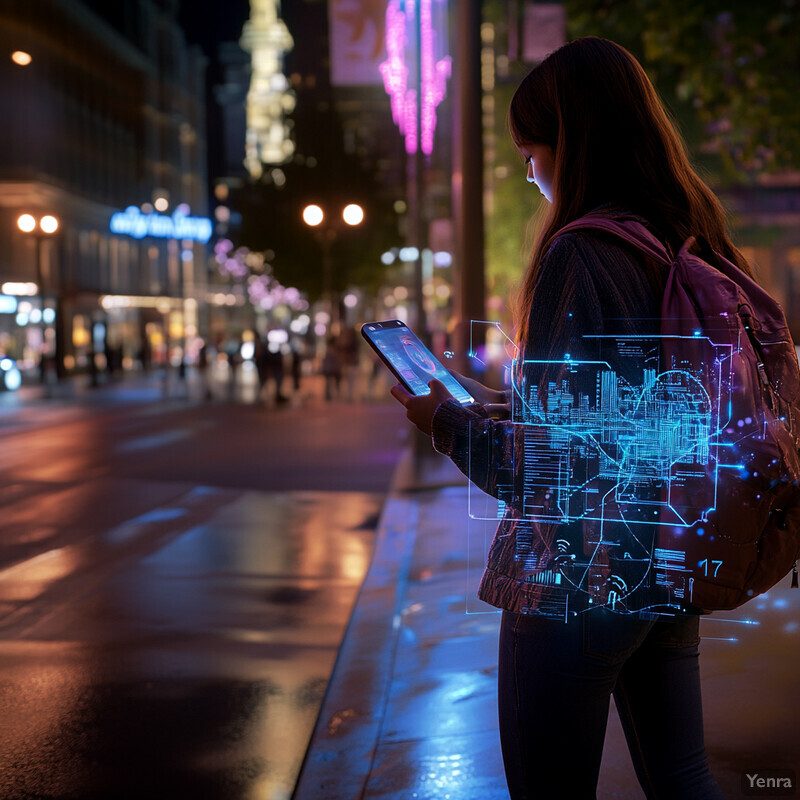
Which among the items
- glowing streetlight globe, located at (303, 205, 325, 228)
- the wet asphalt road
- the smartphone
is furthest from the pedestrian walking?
the smartphone

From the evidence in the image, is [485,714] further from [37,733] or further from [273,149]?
[273,149]

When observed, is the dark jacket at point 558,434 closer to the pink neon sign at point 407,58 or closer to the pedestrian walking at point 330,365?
the pink neon sign at point 407,58

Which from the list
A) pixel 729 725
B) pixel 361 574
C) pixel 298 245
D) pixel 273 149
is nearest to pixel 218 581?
pixel 361 574

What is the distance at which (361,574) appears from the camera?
8055mm

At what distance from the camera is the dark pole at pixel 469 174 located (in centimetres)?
1110

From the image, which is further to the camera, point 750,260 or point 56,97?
point 56,97

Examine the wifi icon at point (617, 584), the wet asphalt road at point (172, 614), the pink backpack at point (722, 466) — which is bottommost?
the wet asphalt road at point (172, 614)

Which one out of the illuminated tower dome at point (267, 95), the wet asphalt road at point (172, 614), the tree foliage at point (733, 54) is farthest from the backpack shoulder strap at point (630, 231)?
the illuminated tower dome at point (267, 95)

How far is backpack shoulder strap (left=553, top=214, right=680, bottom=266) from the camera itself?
6.19 ft

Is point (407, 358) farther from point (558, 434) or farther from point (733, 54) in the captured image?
point (733, 54)

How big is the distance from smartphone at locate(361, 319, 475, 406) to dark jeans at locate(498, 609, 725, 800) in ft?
1.58

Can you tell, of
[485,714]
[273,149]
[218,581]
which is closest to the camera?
[485,714]

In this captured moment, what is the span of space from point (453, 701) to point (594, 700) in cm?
294

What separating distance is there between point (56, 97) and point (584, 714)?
61582mm
